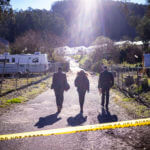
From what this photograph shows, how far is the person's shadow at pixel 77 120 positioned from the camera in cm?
648

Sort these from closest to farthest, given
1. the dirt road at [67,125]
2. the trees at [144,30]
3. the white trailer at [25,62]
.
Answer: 1. the dirt road at [67,125]
2. the white trailer at [25,62]
3. the trees at [144,30]

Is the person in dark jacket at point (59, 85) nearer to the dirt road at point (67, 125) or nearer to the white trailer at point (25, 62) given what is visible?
the dirt road at point (67, 125)

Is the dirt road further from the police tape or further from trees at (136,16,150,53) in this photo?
trees at (136,16,150,53)

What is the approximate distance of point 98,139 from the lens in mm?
4902

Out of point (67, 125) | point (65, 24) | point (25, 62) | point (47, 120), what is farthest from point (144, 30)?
point (65, 24)

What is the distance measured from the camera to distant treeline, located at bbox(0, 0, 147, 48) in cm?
7132

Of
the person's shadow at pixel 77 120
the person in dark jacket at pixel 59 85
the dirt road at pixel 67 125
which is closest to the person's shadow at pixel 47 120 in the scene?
the dirt road at pixel 67 125

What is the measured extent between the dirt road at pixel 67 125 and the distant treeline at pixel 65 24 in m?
35.1

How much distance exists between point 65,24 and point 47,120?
8369 centimetres

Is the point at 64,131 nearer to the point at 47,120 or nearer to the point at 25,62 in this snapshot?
the point at 47,120

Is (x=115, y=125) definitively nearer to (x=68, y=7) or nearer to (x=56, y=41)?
(x=56, y=41)

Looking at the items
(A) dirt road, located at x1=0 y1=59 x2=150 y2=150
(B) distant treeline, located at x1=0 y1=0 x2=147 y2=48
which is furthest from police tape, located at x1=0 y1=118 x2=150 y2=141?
(B) distant treeline, located at x1=0 y1=0 x2=147 y2=48

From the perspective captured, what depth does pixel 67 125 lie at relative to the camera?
20.6ft

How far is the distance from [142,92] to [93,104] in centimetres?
363
